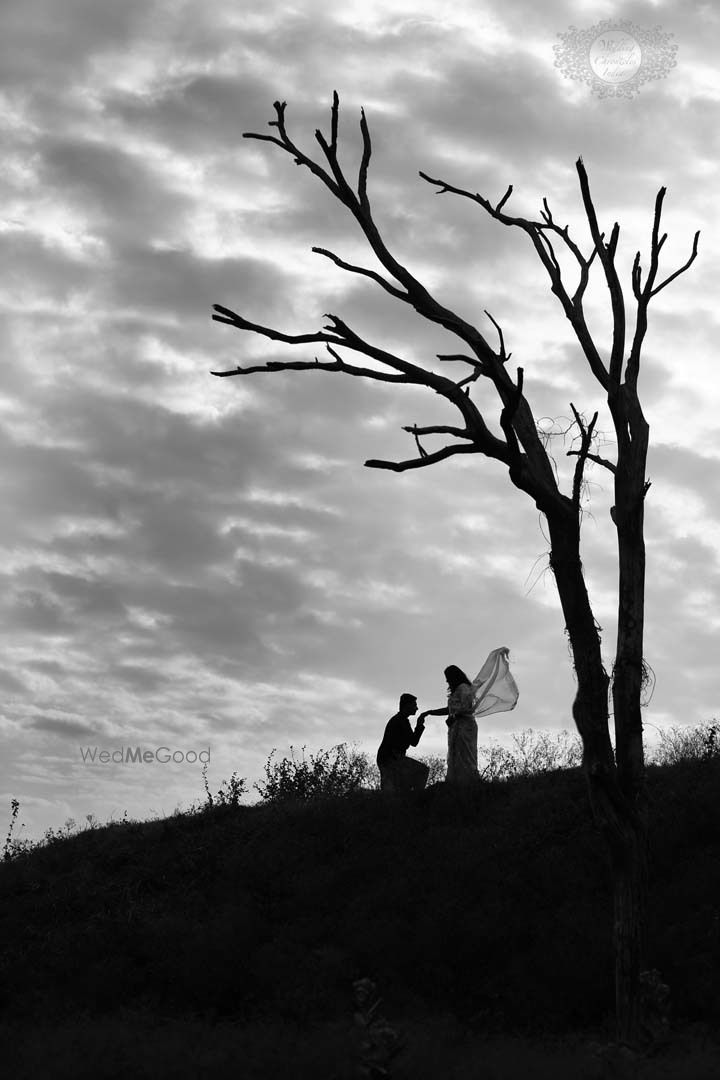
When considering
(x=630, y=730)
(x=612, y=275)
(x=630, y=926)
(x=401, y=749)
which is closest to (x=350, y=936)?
(x=401, y=749)

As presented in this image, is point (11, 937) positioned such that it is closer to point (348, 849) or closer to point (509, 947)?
point (348, 849)

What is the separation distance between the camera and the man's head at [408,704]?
19.1 m

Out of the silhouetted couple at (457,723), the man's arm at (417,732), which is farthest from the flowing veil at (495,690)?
the man's arm at (417,732)

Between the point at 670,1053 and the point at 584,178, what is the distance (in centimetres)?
883

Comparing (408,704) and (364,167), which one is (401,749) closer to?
(408,704)

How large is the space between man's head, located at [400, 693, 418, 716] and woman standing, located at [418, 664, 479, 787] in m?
0.19

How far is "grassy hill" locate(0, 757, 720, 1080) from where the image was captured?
11.5m

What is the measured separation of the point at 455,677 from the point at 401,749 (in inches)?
59.7

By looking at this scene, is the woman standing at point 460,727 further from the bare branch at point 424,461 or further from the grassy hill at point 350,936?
the bare branch at point 424,461

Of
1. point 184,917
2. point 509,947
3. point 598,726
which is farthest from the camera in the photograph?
point 184,917

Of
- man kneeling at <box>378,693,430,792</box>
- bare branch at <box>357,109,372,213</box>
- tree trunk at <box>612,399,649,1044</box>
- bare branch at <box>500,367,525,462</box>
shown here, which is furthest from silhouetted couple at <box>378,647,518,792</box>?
bare branch at <box>357,109,372,213</box>

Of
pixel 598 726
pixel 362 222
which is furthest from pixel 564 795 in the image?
pixel 362 222

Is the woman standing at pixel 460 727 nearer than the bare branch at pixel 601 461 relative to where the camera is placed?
No

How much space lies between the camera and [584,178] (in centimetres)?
1288
